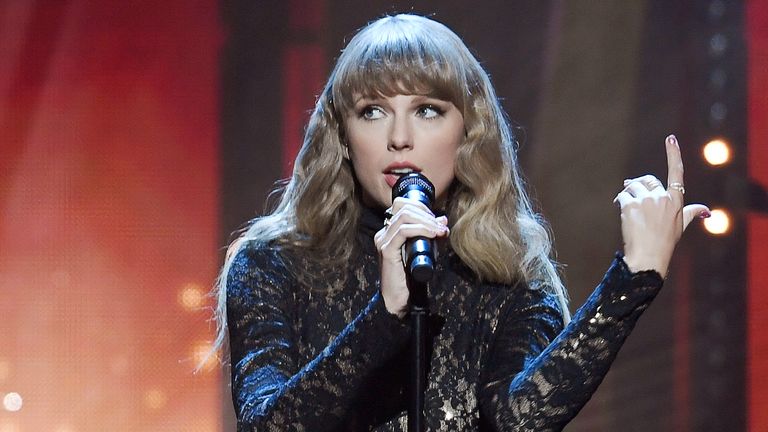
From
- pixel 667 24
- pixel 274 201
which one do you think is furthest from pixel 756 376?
pixel 274 201

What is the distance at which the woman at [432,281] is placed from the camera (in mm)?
1756

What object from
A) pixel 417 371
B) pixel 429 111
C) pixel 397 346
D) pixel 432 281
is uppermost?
pixel 429 111

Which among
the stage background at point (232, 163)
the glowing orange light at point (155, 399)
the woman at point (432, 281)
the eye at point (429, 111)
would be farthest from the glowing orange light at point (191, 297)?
the eye at point (429, 111)

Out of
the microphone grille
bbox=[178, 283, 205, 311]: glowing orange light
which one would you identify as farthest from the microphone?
bbox=[178, 283, 205, 311]: glowing orange light

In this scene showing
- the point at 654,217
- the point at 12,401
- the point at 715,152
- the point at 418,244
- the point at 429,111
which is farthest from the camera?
the point at 715,152

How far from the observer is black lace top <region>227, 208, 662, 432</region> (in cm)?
175

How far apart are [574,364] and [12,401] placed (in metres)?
2.13

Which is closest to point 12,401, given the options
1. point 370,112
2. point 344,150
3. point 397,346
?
point 344,150

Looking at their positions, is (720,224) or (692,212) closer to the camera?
(692,212)

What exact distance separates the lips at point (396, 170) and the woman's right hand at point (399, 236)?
1.14ft

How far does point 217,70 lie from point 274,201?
1.41 ft

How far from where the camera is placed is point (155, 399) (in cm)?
340

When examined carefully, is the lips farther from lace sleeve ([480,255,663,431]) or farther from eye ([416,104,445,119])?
lace sleeve ([480,255,663,431])

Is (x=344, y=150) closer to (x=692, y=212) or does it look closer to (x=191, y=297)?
(x=692, y=212)
